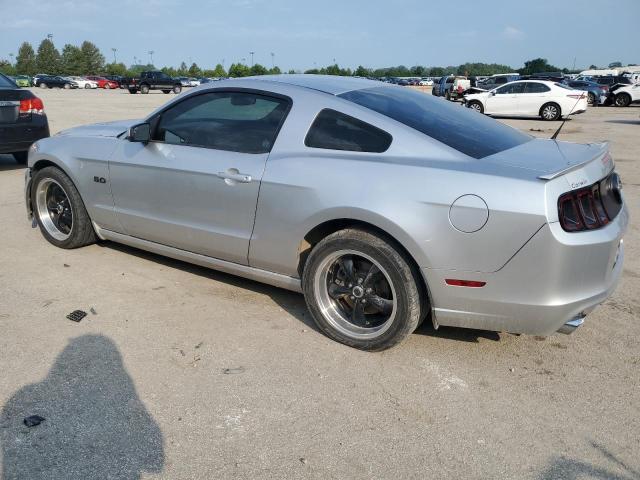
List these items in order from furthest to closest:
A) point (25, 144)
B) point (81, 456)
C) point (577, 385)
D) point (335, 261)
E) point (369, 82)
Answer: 1. point (25, 144)
2. point (369, 82)
3. point (335, 261)
4. point (577, 385)
5. point (81, 456)

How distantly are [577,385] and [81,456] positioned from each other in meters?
2.51

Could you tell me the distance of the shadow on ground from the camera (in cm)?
236

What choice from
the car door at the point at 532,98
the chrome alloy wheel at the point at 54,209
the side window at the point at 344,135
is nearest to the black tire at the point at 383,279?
the side window at the point at 344,135

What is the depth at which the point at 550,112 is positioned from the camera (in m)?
20.8

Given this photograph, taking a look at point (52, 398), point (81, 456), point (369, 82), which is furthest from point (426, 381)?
point (369, 82)

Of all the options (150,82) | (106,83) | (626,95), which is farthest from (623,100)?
(106,83)

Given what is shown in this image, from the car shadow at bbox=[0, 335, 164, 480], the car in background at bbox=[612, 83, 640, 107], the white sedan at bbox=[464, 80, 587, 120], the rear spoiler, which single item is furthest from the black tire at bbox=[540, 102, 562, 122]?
the car shadow at bbox=[0, 335, 164, 480]

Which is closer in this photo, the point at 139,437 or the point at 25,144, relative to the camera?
the point at 139,437

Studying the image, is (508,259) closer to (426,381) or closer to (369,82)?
Answer: (426,381)

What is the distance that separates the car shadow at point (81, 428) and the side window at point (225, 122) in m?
1.60

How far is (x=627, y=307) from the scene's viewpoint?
402 cm

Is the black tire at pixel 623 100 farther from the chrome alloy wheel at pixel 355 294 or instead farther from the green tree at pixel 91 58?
the green tree at pixel 91 58

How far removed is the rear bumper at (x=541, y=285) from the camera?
9.16 feet

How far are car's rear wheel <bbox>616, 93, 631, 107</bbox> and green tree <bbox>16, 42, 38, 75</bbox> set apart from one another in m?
101
